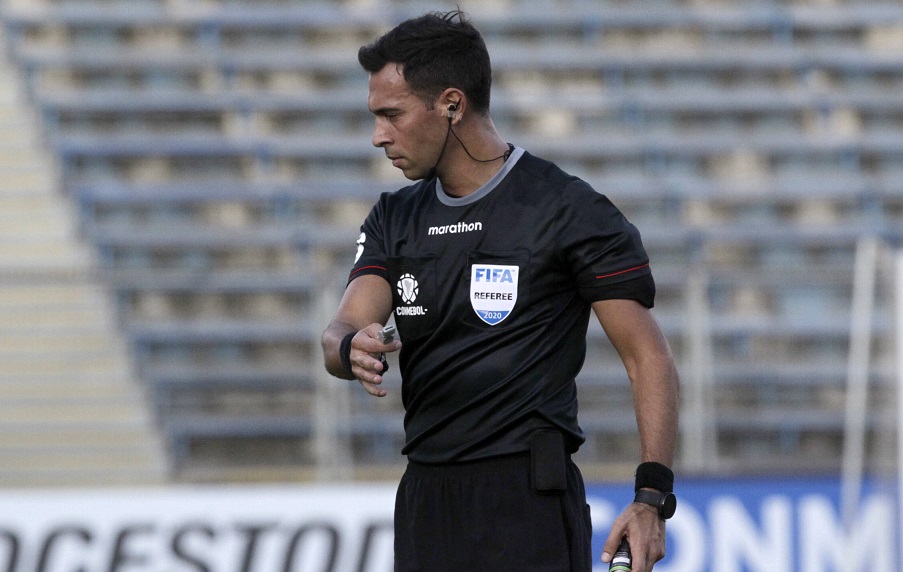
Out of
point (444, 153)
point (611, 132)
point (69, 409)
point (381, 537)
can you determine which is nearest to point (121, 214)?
point (69, 409)

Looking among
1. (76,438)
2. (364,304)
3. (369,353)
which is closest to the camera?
(369,353)

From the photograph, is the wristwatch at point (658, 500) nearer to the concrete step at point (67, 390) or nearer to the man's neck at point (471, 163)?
the man's neck at point (471, 163)

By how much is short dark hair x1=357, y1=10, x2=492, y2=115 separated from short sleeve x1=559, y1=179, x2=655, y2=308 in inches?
13.6

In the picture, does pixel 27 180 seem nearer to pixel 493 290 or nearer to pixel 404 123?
pixel 404 123

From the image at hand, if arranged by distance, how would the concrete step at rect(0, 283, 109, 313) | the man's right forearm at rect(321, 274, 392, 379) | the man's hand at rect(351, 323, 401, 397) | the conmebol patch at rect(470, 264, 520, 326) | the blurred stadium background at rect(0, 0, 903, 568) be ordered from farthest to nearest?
the blurred stadium background at rect(0, 0, 903, 568), the concrete step at rect(0, 283, 109, 313), the man's right forearm at rect(321, 274, 392, 379), the conmebol patch at rect(470, 264, 520, 326), the man's hand at rect(351, 323, 401, 397)

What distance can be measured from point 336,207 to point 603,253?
21.4ft

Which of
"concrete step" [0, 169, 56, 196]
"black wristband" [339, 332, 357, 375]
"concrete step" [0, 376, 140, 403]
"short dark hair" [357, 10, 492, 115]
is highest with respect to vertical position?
"concrete step" [0, 169, 56, 196]

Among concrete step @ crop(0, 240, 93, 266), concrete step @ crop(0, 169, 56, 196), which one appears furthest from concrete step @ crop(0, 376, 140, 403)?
concrete step @ crop(0, 169, 56, 196)

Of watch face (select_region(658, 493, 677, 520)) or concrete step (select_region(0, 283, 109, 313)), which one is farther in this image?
concrete step (select_region(0, 283, 109, 313))

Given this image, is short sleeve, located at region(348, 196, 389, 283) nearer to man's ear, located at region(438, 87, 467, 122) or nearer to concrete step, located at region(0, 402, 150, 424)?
man's ear, located at region(438, 87, 467, 122)

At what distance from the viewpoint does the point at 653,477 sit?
2566 millimetres

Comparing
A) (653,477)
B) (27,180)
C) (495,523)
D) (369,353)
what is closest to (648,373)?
(653,477)

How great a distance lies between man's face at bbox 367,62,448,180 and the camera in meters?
2.70

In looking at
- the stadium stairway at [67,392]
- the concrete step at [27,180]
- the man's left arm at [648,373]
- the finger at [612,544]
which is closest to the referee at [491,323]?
the man's left arm at [648,373]
